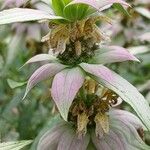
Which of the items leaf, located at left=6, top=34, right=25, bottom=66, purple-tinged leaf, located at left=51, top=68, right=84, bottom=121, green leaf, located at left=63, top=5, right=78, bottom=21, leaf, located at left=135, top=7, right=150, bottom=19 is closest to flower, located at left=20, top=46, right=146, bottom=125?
purple-tinged leaf, located at left=51, top=68, right=84, bottom=121

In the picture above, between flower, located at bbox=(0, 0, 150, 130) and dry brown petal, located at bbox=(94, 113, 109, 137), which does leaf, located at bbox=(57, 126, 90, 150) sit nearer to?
dry brown petal, located at bbox=(94, 113, 109, 137)

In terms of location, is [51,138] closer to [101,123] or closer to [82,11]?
[101,123]

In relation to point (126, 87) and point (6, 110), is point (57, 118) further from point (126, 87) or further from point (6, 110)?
point (6, 110)

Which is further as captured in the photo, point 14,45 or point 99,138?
point 14,45

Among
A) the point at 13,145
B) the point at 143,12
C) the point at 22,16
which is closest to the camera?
the point at 22,16

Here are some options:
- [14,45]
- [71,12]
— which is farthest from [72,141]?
[14,45]

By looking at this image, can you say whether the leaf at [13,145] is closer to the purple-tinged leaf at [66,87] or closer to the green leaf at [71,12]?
the purple-tinged leaf at [66,87]
